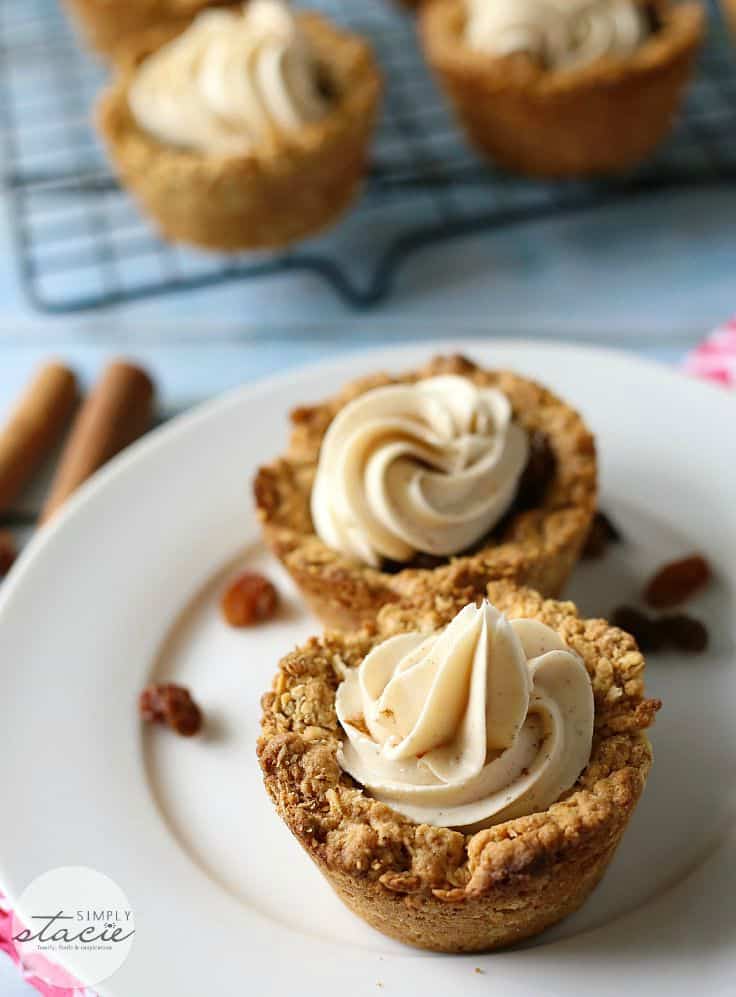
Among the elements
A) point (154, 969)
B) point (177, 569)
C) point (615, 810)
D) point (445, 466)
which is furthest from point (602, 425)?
point (154, 969)

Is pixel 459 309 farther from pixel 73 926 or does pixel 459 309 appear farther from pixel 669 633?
pixel 73 926

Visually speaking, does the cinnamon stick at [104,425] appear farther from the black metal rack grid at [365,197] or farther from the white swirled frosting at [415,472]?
the white swirled frosting at [415,472]

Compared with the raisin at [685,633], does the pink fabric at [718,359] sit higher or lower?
higher

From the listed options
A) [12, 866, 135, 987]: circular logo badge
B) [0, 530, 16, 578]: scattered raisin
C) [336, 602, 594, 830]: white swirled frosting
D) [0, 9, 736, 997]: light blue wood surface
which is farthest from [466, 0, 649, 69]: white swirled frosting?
[12, 866, 135, 987]: circular logo badge

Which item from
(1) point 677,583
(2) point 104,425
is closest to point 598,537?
(1) point 677,583

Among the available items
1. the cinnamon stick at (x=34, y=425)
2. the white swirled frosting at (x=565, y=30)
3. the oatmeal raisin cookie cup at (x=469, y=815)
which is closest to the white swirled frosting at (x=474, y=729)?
the oatmeal raisin cookie cup at (x=469, y=815)

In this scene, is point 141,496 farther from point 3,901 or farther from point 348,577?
point 3,901
